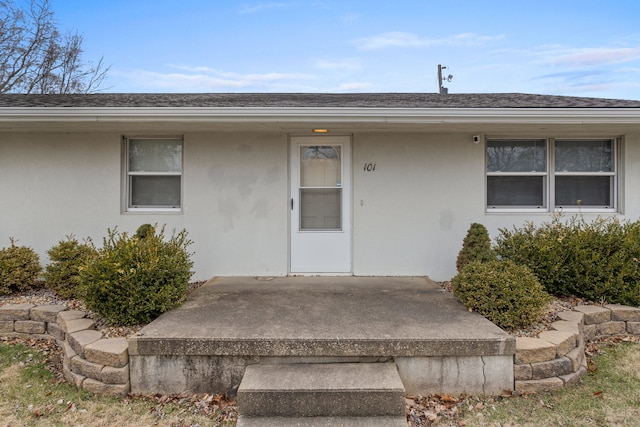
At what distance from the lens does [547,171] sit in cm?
529

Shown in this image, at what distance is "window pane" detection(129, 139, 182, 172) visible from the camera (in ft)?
17.4

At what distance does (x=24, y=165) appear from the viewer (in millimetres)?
5254

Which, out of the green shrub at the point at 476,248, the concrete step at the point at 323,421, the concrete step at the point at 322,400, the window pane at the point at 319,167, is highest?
the window pane at the point at 319,167

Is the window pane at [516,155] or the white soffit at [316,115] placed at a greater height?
the white soffit at [316,115]

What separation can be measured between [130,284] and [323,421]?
2148 mm

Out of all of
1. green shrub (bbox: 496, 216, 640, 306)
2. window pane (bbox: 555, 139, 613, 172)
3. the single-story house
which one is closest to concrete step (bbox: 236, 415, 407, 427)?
green shrub (bbox: 496, 216, 640, 306)

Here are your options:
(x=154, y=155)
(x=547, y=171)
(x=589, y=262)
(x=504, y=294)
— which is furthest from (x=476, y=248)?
(x=154, y=155)

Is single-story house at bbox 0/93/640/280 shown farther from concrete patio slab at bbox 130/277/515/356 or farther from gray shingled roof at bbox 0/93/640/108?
concrete patio slab at bbox 130/277/515/356

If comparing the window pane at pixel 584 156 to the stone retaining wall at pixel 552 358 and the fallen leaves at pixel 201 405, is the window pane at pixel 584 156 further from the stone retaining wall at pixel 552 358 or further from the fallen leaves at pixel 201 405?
the fallen leaves at pixel 201 405

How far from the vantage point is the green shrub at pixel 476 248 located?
4.47 m

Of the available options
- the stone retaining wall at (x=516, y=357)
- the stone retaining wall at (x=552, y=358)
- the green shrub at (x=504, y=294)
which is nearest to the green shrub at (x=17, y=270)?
the stone retaining wall at (x=516, y=357)

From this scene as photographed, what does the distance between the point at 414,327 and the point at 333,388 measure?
99 centimetres

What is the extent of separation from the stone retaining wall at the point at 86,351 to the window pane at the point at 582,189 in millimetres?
6001

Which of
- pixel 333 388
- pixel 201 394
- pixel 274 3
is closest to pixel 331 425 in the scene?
pixel 333 388
